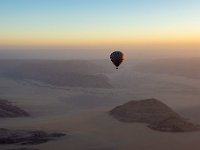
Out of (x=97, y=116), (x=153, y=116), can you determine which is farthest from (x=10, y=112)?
(x=153, y=116)

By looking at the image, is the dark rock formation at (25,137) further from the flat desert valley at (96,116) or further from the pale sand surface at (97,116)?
the pale sand surface at (97,116)

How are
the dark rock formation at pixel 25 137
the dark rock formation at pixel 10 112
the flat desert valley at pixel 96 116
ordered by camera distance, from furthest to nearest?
the dark rock formation at pixel 10 112 < the dark rock formation at pixel 25 137 < the flat desert valley at pixel 96 116

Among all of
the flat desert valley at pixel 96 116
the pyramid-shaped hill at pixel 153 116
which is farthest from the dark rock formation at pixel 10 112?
the pyramid-shaped hill at pixel 153 116

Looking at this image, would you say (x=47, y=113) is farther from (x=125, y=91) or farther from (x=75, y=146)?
(x=125, y=91)

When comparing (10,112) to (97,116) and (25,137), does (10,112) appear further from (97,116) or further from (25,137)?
(25,137)

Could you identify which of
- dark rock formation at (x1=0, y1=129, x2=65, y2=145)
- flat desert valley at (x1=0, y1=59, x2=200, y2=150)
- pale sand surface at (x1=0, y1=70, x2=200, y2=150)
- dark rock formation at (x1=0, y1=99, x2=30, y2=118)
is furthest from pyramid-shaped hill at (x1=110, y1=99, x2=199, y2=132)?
dark rock formation at (x1=0, y1=99, x2=30, y2=118)

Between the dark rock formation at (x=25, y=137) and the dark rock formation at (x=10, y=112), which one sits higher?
the dark rock formation at (x=10, y=112)
